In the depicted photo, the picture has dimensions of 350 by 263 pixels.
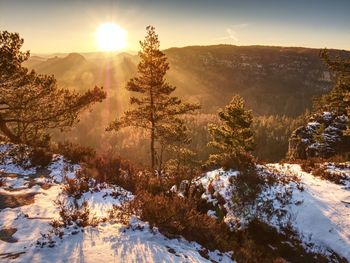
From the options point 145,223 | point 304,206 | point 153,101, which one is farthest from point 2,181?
point 153,101

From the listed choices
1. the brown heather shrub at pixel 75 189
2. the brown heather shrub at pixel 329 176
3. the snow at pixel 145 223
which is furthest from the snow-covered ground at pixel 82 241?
the brown heather shrub at pixel 329 176

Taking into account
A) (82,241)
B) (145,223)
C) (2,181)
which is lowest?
(2,181)

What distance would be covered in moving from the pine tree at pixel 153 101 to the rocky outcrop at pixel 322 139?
36.4 feet

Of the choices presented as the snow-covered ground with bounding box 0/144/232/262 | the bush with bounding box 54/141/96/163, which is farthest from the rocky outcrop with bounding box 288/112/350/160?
the snow-covered ground with bounding box 0/144/232/262

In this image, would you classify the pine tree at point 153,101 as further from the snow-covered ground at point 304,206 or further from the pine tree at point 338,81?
the snow-covered ground at point 304,206

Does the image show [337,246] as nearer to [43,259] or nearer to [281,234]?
[281,234]

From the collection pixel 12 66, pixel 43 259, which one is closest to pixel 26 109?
pixel 12 66

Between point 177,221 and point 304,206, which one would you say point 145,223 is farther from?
→ point 304,206

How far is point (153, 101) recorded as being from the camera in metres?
27.7

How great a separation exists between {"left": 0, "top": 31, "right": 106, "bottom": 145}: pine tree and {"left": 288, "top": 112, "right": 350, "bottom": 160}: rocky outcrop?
1750 centimetres

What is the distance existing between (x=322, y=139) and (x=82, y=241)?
82.3 ft

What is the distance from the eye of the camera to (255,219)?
41.7ft

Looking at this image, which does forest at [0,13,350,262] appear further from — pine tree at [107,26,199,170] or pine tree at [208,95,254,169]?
pine tree at [208,95,254,169]

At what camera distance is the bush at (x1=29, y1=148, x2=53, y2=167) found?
46.3 feet
